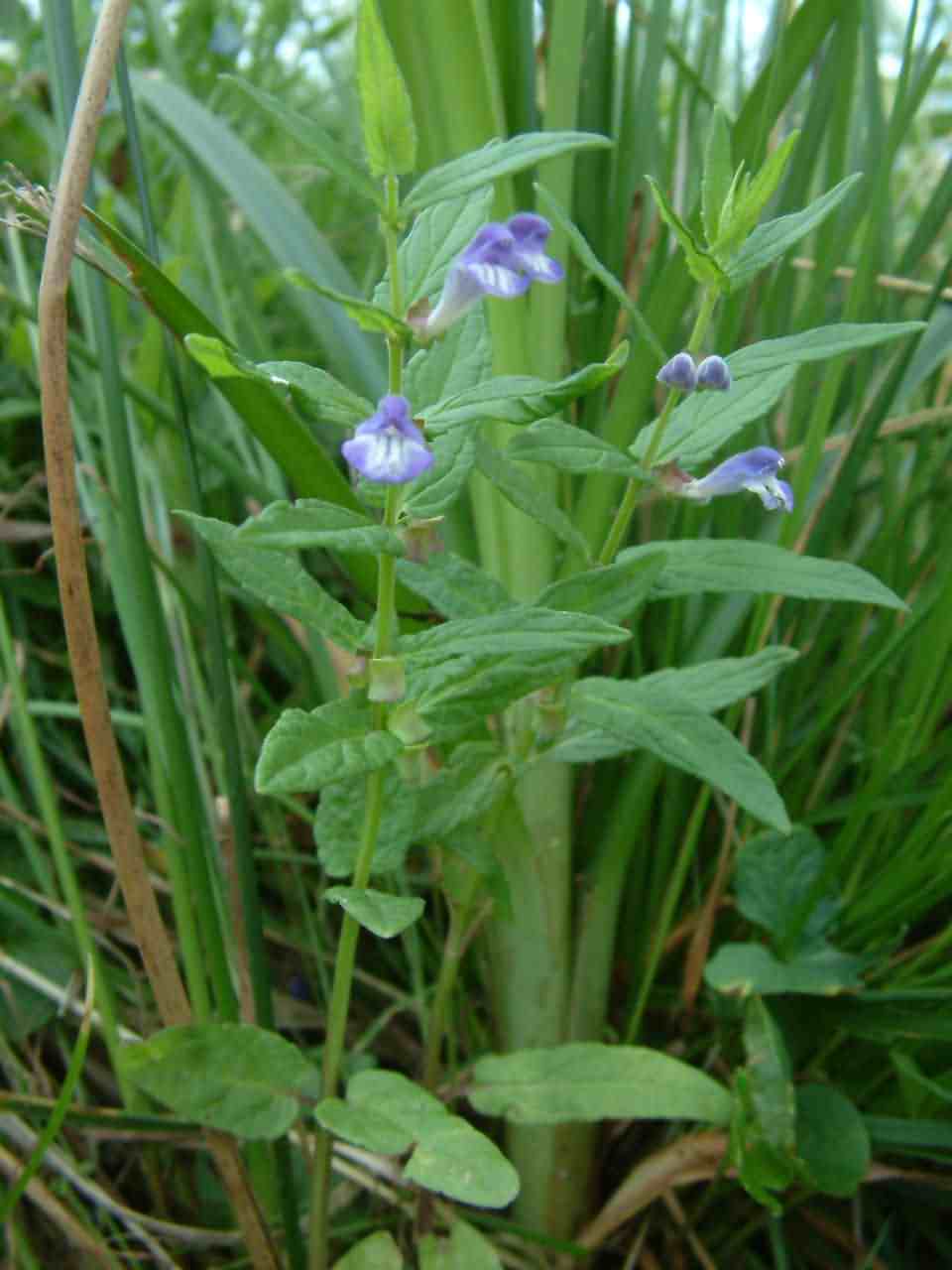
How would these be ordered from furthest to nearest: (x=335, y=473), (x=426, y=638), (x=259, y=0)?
1. (x=259, y=0)
2. (x=335, y=473)
3. (x=426, y=638)

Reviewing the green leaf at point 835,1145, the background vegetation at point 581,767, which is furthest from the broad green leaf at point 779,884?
the green leaf at point 835,1145

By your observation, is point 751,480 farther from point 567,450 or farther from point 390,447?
point 390,447

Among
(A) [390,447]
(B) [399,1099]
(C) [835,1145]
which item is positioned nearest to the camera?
(A) [390,447]

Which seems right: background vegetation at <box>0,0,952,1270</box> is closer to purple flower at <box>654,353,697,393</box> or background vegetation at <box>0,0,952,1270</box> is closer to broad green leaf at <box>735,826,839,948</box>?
broad green leaf at <box>735,826,839,948</box>

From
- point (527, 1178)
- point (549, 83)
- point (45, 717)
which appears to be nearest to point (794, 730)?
point (527, 1178)

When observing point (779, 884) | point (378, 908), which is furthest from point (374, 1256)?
point (779, 884)

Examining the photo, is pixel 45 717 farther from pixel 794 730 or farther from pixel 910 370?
pixel 910 370

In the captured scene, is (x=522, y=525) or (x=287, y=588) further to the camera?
(x=522, y=525)
